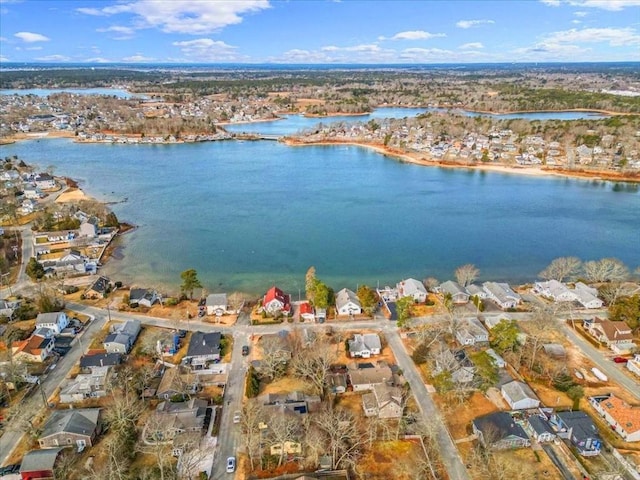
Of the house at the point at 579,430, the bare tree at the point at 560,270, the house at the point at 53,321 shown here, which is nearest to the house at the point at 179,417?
the house at the point at 53,321

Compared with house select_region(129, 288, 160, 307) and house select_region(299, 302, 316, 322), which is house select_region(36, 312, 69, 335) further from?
house select_region(299, 302, 316, 322)

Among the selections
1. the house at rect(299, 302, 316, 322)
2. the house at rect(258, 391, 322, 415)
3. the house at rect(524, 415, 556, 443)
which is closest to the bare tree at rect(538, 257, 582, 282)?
the house at rect(524, 415, 556, 443)

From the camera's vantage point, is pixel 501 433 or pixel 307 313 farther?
pixel 307 313

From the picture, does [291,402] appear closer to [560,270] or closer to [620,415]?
[620,415]

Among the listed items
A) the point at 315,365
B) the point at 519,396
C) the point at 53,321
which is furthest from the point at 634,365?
the point at 53,321

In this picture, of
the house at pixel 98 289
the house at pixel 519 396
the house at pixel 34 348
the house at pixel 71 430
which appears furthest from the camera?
the house at pixel 98 289

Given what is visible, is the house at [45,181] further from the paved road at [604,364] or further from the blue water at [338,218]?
the paved road at [604,364]
